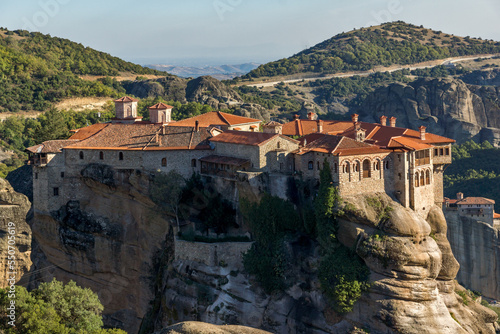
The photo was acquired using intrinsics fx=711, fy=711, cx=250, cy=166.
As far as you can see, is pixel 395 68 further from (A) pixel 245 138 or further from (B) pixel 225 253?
(B) pixel 225 253

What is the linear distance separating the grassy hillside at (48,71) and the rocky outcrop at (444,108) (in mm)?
41474

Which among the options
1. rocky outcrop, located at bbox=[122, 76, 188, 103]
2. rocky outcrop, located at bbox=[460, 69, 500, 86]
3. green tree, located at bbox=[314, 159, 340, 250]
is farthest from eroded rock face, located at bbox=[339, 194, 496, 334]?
rocky outcrop, located at bbox=[460, 69, 500, 86]

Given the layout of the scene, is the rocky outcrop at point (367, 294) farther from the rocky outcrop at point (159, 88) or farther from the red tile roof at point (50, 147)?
the rocky outcrop at point (159, 88)

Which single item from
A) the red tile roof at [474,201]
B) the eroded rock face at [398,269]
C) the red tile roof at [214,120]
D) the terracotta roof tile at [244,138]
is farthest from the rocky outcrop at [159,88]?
the eroded rock face at [398,269]

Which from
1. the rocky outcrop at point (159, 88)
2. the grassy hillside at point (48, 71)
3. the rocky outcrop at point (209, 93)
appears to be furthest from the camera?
the rocky outcrop at point (159, 88)

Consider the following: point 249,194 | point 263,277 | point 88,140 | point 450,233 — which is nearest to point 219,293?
point 263,277

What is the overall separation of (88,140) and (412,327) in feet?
90.6

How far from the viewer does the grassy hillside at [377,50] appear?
164 meters

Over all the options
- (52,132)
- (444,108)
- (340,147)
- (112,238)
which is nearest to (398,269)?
(340,147)

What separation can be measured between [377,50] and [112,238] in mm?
127464

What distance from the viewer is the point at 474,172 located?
3526 inches

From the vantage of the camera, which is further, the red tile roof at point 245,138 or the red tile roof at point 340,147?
the red tile roof at point 245,138

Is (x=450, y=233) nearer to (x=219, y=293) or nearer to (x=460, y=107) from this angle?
(x=219, y=293)

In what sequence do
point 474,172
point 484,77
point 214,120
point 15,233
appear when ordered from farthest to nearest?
point 484,77 → point 474,172 → point 15,233 → point 214,120
